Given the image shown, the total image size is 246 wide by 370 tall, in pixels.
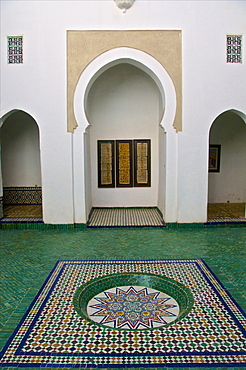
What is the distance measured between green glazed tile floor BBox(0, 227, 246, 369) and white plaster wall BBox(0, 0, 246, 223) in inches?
38.3

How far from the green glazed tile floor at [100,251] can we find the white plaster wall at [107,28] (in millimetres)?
973

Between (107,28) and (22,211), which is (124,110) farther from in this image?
(22,211)

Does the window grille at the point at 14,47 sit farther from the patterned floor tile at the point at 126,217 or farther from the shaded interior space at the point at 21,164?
the patterned floor tile at the point at 126,217

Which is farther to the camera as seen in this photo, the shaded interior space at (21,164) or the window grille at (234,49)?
the shaded interior space at (21,164)

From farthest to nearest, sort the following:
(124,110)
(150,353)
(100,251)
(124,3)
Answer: (124,110) < (124,3) < (100,251) < (150,353)

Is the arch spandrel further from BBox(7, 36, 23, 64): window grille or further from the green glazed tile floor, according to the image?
the green glazed tile floor

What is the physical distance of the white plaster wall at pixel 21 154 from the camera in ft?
21.4

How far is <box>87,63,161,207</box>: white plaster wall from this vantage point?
20.2 feet

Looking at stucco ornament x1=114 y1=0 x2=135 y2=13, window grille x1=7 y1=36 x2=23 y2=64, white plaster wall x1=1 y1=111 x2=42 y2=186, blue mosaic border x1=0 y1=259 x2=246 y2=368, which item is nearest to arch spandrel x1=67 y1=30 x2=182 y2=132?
stucco ornament x1=114 y1=0 x2=135 y2=13

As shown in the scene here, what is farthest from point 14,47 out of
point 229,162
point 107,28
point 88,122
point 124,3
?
point 229,162

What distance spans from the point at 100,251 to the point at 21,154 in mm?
3341

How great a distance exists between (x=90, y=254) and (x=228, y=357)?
2146mm

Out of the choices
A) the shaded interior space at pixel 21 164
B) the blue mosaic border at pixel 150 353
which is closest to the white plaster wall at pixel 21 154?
the shaded interior space at pixel 21 164

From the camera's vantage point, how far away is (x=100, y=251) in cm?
404
